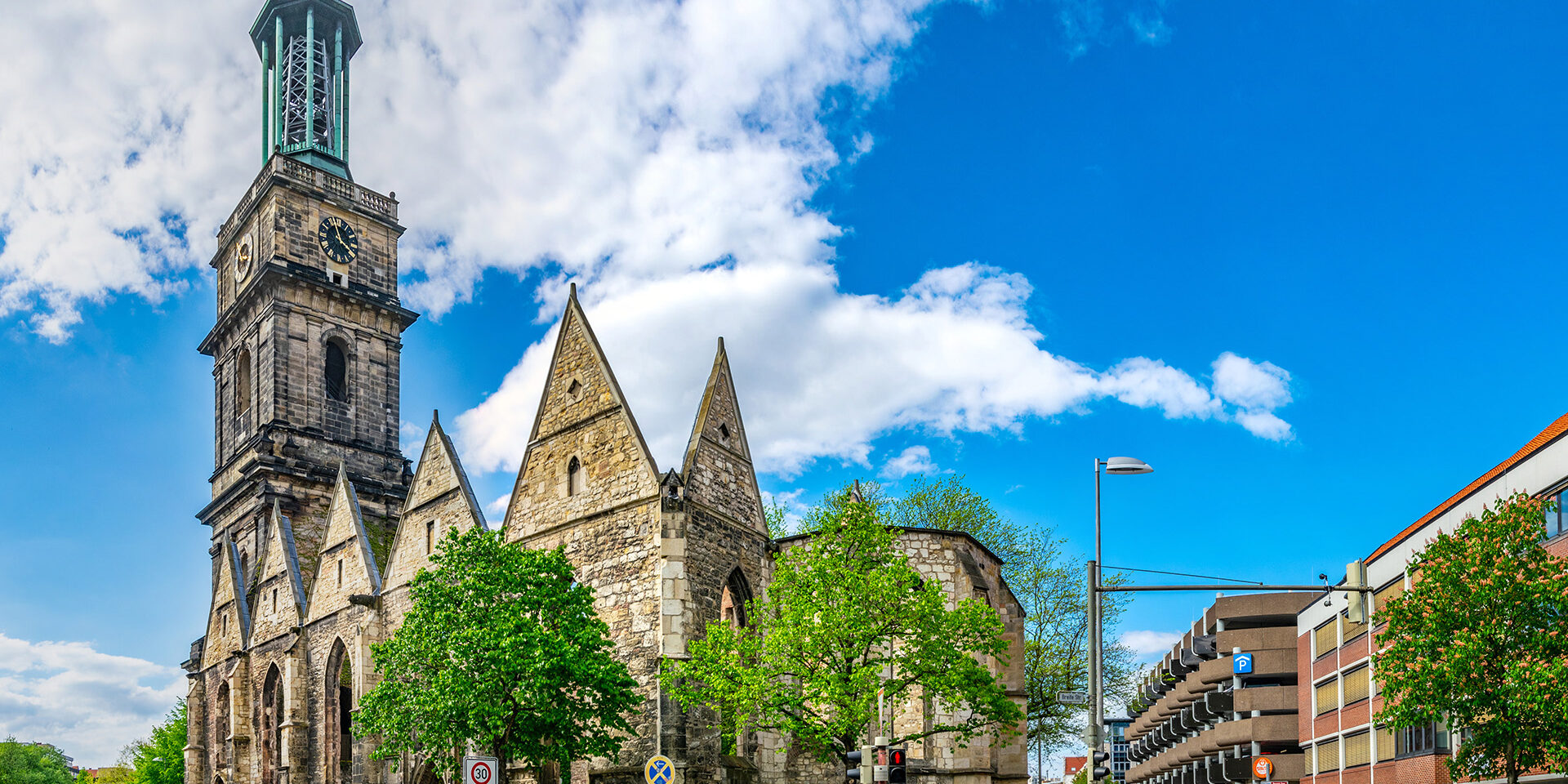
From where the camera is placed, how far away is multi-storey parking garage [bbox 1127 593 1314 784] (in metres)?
77.2

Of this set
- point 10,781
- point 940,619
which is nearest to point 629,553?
point 940,619

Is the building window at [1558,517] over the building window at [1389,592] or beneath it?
over

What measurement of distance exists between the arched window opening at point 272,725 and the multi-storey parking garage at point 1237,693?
49.1 metres

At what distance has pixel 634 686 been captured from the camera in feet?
87.5

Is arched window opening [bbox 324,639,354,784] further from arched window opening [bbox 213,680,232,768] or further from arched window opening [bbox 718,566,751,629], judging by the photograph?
arched window opening [bbox 718,566,751,629]

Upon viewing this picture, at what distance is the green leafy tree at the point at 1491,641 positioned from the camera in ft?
79.6

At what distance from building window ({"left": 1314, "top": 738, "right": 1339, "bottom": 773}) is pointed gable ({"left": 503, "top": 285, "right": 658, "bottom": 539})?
134 ft

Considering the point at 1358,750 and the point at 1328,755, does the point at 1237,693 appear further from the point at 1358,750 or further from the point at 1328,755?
the point at 1358,750

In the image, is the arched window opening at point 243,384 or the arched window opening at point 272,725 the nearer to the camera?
the arched window opening at point 272,725

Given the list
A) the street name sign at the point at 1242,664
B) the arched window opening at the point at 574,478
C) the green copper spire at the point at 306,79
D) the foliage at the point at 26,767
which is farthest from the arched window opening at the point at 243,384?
the foliage at the point at 26,767

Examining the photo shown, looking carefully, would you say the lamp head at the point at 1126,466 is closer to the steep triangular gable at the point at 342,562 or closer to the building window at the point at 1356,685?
the steep triangular gable at the point at 342,562

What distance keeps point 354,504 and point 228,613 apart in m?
13.9

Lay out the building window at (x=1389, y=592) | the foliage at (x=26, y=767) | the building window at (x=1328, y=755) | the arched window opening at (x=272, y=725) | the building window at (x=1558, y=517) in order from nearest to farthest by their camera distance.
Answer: the building window at (x=1558, y=517) → the building window at (x=1389, y=592) → the arched window opening at (x=272, y=725) → the building window at (x=1328, y=755) → the foliage at (x=26, y=767)

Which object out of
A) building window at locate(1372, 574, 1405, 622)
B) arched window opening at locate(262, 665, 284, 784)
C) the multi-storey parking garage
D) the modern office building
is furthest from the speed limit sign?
the multi-storey parking garage
